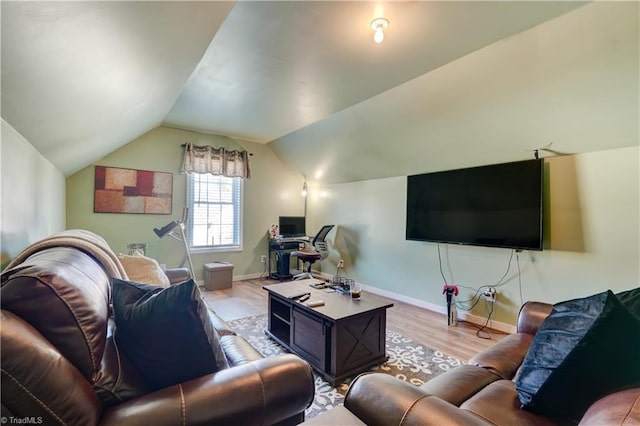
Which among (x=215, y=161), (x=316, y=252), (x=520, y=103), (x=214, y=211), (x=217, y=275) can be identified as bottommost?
(x=217, y=275)

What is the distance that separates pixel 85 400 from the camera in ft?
2.83

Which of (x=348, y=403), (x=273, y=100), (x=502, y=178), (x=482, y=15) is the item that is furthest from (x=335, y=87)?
(x=348, y=403)

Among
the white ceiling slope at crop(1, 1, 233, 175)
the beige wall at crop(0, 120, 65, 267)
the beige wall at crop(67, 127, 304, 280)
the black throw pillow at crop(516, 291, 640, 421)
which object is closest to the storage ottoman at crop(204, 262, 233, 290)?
the beige wall at crop(67, 127, 304, 280)

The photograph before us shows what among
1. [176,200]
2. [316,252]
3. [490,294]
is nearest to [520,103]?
[490,294]

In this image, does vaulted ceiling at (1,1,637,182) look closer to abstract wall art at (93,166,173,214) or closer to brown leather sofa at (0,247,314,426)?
brown leather sofa at (0,247,314,426)

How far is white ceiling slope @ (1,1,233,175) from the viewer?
1.11m

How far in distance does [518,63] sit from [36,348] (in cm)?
331

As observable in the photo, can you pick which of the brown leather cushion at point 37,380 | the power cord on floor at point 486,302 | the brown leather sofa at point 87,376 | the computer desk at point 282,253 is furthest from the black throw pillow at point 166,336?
the computer desk at point 282,253

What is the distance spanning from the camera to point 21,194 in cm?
180

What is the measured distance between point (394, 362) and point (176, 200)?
4.26m

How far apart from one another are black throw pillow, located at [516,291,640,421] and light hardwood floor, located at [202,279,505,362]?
166 centimetres

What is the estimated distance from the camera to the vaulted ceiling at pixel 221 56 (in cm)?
128

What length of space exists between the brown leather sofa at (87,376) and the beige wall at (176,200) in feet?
12.3

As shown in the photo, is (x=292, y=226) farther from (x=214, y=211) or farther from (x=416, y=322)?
(x=416, y=322)
